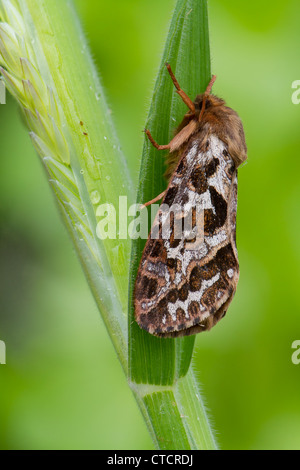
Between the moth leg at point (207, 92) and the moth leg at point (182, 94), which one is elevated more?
the moth leg at point (207, 92)

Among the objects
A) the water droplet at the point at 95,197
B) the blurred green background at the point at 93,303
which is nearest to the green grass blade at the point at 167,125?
the water droplet at the point at 95,197

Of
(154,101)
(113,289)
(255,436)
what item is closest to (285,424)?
(255,436)

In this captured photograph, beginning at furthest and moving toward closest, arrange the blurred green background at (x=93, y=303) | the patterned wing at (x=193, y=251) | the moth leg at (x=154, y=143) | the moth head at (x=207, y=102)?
the blurred green background at (x=93, y=303) < the moth head at (x=207, y=102) < the patterned wing at (x=193, y=251) < the moth leg at (x=154, y=143)

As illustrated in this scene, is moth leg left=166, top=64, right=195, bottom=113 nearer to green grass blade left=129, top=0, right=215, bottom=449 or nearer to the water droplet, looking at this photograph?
green grass blade left=129, top=0, right=215, bottom=449

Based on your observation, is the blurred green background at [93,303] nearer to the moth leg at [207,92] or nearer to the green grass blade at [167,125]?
the moth leg at [207,92]

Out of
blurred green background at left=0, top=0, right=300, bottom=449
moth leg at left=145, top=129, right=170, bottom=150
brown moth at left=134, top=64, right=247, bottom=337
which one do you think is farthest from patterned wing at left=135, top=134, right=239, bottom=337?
blurred green background at left=0, top=0, right=300, bottom=449

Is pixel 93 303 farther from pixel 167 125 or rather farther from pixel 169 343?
pixel 167 125

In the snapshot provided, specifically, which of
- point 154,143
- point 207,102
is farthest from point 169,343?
point 207,102
